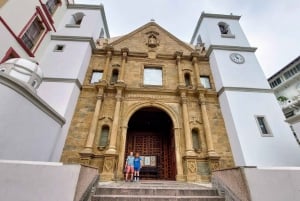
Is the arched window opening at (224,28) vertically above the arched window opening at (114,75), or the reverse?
the arched window opening at (224,28)

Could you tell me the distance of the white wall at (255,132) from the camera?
7.79 meters

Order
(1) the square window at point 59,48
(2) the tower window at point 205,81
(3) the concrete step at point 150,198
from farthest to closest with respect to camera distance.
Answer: (2) the tower window at point 205,81 < (1) the square window at point 59,48 < (3) the concrete step at point 150,198

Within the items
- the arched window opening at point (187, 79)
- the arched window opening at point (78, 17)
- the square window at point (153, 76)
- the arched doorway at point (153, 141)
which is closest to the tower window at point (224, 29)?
the arched window opening at point (187, 79)

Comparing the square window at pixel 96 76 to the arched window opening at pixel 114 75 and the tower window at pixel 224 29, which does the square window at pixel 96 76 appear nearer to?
the arched window opening at pixel 114 75

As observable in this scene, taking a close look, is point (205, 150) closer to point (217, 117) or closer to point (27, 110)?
point (217, 117)

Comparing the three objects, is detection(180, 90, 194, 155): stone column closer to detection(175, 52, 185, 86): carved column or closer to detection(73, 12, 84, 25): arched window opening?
detection(175, 52, 185, 86): carved column

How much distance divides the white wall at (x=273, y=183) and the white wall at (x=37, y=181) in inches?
142

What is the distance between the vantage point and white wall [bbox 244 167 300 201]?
319 centimetres

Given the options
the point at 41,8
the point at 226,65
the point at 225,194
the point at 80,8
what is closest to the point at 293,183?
the point at 225,194

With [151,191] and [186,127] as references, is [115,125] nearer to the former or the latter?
[186,127]

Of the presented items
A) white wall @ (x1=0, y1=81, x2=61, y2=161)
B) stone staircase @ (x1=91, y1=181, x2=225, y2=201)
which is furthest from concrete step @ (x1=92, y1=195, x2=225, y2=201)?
white wall @ (x1=0, y1=81, x2=61, y2=161)

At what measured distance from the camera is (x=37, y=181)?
10.7ft

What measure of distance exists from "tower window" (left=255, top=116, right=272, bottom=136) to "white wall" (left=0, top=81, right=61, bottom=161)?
10537mm

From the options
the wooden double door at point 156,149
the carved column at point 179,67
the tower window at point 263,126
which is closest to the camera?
the tower window at point 263,126
